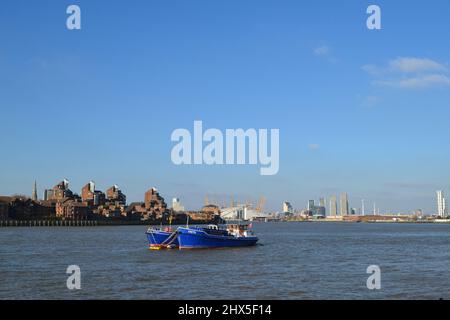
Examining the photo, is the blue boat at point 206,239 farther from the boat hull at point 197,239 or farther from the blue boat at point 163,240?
the blue boat at point 163,240

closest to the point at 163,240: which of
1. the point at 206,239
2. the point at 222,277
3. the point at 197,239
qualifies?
the point at 197,239

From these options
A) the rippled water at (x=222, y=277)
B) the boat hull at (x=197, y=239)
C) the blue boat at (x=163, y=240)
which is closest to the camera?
the rippled water at (x=222, y=277)

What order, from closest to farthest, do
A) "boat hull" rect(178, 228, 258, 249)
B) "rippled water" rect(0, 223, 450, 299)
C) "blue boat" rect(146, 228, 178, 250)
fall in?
"rippled water" rect(0, 223, 450, 299) → "boat hull" rect(178, 228, 258, 249) → "blue boat" rect(146, 228, 178, 250)

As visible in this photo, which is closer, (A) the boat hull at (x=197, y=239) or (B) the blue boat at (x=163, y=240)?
(A) the boat hull at (x=197, y=239)

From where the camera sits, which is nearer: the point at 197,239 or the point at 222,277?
the point at 222,277

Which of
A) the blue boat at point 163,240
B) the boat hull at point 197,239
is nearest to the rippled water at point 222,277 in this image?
the boat hull at point 197,239

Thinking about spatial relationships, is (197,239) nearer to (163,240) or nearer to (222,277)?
(163,240)

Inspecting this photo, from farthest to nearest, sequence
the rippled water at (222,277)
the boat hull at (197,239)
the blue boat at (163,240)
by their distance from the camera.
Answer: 1. the blue boat at (163,240)
2. the boat hull at (197,239)
3. the rippled water at (222,277)

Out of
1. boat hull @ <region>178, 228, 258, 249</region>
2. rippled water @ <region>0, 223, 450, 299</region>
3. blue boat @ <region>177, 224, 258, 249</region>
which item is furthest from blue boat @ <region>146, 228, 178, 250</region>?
rippled water @ <region>0, 223, 450, 299</region>

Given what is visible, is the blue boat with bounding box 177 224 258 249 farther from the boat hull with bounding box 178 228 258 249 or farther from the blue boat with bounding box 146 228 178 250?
the blue boat with bounding box 146 228 178 250

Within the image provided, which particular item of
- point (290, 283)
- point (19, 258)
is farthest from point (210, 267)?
point (19, 258)

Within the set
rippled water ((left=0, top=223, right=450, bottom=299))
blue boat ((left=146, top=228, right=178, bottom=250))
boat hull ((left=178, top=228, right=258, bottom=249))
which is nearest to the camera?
rippled water ((left=0, top=223, right=450, bottom=299))
